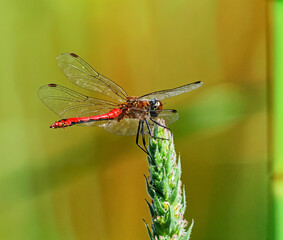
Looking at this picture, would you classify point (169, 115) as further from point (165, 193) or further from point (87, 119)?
point (165, 193)

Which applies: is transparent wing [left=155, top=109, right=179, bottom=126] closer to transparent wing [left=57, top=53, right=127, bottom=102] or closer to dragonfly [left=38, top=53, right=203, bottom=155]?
dragonfly [left=38, top=53, right=203, bottom=155]

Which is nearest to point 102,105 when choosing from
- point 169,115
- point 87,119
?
point 87,119

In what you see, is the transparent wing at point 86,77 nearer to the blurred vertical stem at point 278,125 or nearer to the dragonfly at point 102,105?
the dragonfly at point 102,105

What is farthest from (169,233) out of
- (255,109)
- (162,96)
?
(255,109)

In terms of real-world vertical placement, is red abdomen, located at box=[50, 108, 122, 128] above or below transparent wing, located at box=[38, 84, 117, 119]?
below

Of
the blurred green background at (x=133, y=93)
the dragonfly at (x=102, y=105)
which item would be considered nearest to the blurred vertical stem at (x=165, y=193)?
the dragonfly at (x=102, y=105)

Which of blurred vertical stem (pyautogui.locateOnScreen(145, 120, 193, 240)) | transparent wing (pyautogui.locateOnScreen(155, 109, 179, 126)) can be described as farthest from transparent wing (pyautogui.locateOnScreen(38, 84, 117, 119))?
blurred vertical stem (pyautogui.locateOnScreen(145, 120, 193, 240))

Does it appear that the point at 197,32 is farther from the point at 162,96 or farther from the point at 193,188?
the point at 193,188
